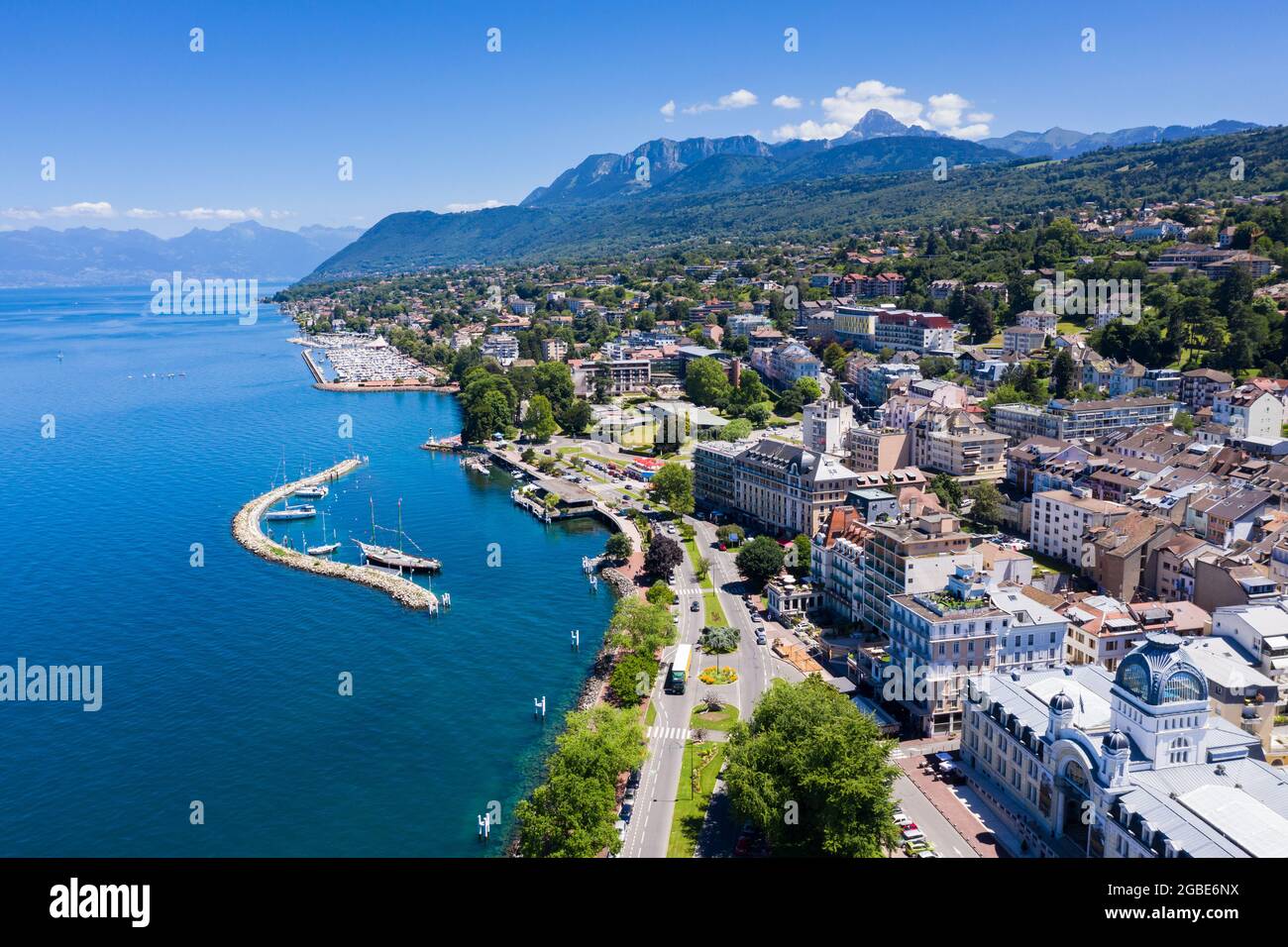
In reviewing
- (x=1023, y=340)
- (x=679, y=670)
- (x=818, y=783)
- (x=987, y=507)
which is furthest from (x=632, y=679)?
(x=1023, y=340)

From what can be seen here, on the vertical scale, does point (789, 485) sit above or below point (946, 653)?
above

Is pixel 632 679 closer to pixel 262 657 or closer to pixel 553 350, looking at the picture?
pixel 262 657

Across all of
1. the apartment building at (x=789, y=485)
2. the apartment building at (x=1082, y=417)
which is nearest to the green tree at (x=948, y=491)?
the apartment building at (x=789, y=485)

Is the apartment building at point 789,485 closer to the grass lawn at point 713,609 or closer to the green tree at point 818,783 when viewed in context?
the grass lawn at point 713,609

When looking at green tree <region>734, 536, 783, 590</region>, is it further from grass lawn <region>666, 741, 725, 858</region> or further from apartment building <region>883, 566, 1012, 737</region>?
grass lawn <region>666, 741, 725, 858</region>
